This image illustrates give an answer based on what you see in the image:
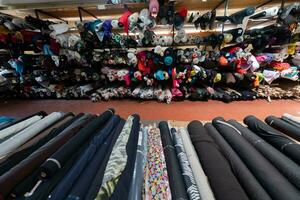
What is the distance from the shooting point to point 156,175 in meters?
0.80

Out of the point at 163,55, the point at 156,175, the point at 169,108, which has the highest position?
the point at 163,55

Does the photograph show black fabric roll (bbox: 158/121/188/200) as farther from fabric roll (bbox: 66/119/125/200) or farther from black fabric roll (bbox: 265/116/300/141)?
black fabric roll (bbox: 265/116/300/141)

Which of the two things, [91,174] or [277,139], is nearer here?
[91,174]

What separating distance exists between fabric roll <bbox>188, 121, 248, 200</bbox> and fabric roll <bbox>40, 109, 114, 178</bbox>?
73 cm

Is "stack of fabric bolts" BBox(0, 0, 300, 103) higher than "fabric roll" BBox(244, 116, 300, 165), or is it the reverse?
"stack of fabric bolts" BBox(0, 0, 300, 103)

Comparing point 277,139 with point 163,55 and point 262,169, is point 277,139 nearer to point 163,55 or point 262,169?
point 262,169

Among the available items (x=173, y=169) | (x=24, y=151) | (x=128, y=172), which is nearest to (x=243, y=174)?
(x=173, y=169)

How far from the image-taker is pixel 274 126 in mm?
1214

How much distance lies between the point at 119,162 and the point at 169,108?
1905mm

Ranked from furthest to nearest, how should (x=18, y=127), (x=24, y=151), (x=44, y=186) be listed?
(x=18, y=127), (x=24, y=151), (x=44, y=186)

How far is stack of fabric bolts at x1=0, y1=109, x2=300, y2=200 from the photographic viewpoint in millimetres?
672

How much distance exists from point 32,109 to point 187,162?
306cm

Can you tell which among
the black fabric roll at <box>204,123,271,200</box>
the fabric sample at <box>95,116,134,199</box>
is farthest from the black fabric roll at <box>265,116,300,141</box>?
the fabric sample at <box>95,116,134,199</box>

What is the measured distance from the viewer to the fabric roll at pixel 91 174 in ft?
2.18
